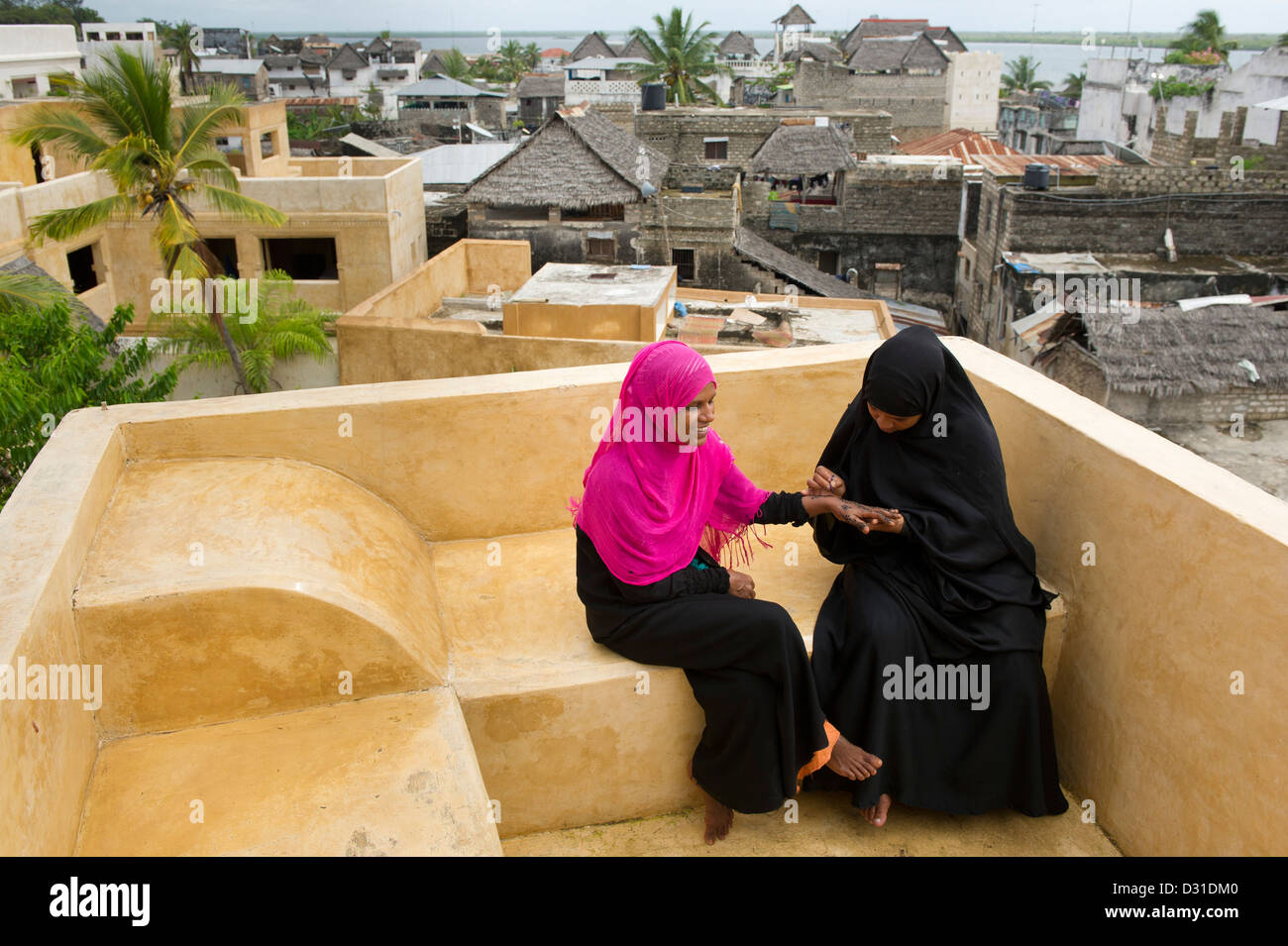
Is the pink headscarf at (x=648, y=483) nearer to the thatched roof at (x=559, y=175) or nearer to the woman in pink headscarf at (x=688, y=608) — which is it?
the woman in pink headscarf at (x=688, y=608)

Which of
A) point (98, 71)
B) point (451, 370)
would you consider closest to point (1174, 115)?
point (451, 370)

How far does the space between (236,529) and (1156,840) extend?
338 cm

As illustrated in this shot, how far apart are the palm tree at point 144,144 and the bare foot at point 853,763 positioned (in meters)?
12.7

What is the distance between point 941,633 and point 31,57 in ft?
107

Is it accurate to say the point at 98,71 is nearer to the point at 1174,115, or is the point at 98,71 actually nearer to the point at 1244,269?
the point at 1244,269

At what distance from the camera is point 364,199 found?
1902 centimetres

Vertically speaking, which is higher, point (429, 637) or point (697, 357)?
point (697, 357)

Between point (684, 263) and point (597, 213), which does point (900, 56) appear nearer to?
point (684, 263)

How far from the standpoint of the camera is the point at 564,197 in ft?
73.8

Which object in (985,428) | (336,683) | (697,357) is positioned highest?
(697,357)

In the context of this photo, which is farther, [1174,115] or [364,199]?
[1174,115]

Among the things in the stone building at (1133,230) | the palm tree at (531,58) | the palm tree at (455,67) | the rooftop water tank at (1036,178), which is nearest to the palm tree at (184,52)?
the palm tree at (455,67)

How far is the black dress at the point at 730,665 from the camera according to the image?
3.43 meters

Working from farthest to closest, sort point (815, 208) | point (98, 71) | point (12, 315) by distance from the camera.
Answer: point (815, 208) < point (98, 71) < point (12, 315)
